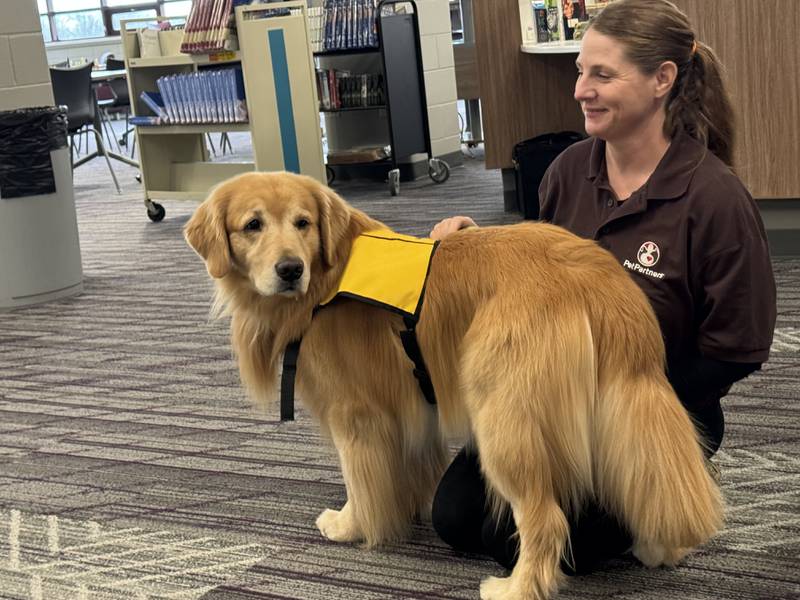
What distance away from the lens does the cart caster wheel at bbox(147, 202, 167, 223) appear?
7590 mm

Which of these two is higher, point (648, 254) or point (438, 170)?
point (648, 254)

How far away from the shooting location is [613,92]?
6.80 feet

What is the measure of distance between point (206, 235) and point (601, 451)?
100cm

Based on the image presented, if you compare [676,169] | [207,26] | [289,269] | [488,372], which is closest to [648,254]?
[676,169]

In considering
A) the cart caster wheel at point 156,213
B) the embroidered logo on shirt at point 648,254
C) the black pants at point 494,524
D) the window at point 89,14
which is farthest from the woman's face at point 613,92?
the window at point 89,14

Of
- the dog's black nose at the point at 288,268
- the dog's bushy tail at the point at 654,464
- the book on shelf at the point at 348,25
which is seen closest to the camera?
the dog's bushy tail at the point at 654,464

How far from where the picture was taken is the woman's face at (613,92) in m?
2.06

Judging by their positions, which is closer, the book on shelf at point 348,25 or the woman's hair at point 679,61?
the woman's hair at point 679,61

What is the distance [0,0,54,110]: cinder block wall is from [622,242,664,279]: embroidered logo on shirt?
4.13m

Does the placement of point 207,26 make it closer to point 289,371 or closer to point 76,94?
point 76,94

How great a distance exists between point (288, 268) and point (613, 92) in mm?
797

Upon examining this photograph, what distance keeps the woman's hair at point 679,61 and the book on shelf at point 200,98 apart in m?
5.04

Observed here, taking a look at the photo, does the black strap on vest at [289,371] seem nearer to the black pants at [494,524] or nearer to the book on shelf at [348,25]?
the black pants at [494,524]

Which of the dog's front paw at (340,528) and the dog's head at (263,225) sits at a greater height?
the dog's head at (263,225)
